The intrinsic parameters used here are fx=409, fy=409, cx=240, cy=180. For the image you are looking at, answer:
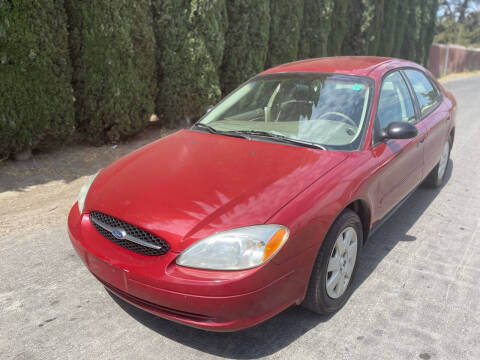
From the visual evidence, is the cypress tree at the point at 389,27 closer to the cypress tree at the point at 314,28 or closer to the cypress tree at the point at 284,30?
the cypress tree at the point at 314,28

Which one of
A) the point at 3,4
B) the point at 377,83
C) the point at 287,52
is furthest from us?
the point at 287,52

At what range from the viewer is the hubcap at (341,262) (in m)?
2.58

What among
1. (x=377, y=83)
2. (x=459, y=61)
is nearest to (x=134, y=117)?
(x=377, y=83)

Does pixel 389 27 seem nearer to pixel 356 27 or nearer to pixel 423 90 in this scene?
pixel 356 27

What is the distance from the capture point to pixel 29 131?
17.6 feet

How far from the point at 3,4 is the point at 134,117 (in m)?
2.33

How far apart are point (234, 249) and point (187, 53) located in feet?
18.7

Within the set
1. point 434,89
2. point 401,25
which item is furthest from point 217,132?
point 401,25

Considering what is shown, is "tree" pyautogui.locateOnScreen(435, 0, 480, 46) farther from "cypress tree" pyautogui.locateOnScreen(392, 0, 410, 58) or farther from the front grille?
the front grille

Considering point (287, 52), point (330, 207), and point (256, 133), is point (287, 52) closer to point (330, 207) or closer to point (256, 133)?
point (256, 133)

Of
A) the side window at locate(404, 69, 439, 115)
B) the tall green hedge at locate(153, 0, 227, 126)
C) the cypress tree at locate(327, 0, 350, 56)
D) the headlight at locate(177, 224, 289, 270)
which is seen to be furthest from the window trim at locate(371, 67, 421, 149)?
the cypress tree at locate(327, 0, 350, 56)

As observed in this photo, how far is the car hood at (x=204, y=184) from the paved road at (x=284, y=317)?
69 cm

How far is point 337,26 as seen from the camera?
1314 centimetres

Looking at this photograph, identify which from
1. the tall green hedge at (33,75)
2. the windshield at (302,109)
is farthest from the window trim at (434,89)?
the tall green hedge at (33,75)
